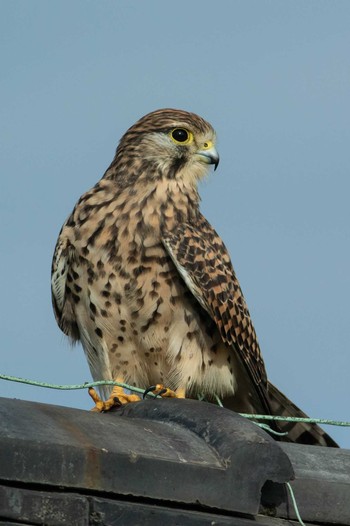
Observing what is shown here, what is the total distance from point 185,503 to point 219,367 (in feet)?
10.4

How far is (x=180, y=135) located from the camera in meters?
6.84

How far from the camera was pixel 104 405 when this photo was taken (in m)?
5.23

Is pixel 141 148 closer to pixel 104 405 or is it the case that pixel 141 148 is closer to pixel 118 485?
pixel 104 405

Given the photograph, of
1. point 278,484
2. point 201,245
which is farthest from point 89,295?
point 278,484

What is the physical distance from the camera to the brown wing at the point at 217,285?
6125 mm

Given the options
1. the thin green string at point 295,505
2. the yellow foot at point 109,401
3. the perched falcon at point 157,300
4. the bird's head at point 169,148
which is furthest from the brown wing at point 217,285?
the thin green string at point 295,505

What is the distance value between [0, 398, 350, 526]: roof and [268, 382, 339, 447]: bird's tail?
203cm

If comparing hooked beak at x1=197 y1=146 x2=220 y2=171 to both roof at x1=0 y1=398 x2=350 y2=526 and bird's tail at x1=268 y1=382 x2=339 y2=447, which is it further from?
roof at x1=0 y1=398 x2=350 y2=526

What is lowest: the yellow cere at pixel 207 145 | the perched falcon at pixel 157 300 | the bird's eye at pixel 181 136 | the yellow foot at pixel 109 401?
the yellow foot at pixel 109 401

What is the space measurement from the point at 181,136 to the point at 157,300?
1166 mm

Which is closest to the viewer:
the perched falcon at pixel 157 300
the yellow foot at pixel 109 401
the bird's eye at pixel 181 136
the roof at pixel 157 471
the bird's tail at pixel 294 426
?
the roof at pixel 157 471

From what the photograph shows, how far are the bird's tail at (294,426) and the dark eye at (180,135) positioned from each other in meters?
1.41

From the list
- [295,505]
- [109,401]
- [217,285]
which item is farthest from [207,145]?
[295,505]

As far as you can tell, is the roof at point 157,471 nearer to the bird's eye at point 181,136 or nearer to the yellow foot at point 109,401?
the yellow foot at point 109,401
